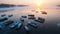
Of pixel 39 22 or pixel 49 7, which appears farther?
pixel 49 7

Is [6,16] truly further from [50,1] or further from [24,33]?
[50,1]

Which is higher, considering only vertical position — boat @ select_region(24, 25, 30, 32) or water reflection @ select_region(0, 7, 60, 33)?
water reflection @ select_region(0, 7, 60, 33)

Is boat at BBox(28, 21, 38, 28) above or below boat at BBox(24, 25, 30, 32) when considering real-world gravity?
above

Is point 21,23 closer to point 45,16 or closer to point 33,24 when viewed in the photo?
point 33,24

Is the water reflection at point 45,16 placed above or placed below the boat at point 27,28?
above

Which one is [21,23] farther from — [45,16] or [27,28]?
[45,16]

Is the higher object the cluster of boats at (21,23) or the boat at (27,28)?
the cluster of boats at (21,23)

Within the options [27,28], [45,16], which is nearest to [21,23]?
[27,28]

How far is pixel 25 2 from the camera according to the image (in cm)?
103

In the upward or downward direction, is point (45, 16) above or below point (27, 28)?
above

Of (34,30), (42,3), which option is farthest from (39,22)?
(42,3)

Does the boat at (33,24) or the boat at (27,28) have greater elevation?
the boat at (33,24)

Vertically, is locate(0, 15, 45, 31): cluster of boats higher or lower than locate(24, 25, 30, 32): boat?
higher

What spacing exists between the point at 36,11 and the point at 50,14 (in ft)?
0.52
